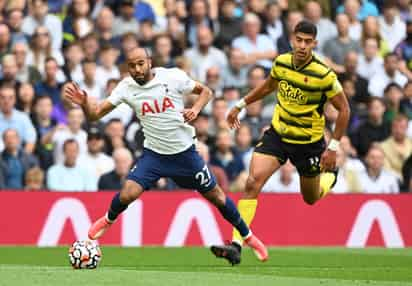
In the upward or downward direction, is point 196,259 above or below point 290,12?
below

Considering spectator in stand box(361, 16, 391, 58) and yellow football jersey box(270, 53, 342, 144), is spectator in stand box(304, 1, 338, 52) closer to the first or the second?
spectator in stand box(361, 16, 391, 58)

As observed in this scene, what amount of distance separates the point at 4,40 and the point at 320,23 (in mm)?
5581

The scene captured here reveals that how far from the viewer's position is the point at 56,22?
20.1 meters

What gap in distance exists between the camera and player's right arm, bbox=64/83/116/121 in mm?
13016

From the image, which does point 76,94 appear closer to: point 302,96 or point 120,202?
point 120,202

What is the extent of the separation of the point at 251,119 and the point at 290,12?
2.76 metres

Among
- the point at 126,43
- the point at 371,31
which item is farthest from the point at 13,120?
the point at 371,31

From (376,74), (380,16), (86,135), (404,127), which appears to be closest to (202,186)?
(86,135)

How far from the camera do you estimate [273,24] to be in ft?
71.1

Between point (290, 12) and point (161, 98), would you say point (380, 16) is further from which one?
point (161, 98)

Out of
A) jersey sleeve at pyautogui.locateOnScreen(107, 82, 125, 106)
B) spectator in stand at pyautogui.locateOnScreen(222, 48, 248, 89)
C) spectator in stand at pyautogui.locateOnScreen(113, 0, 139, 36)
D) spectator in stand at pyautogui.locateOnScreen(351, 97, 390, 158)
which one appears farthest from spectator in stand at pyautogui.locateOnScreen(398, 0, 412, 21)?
jersey sleeve at pyautogui.locateOnScreen(107, 82, 125, 106)

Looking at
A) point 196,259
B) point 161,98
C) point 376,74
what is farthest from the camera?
point 376,74

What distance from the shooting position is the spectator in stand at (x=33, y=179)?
17.9 metres

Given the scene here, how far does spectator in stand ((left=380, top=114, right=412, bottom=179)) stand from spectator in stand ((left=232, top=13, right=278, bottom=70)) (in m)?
2.43
